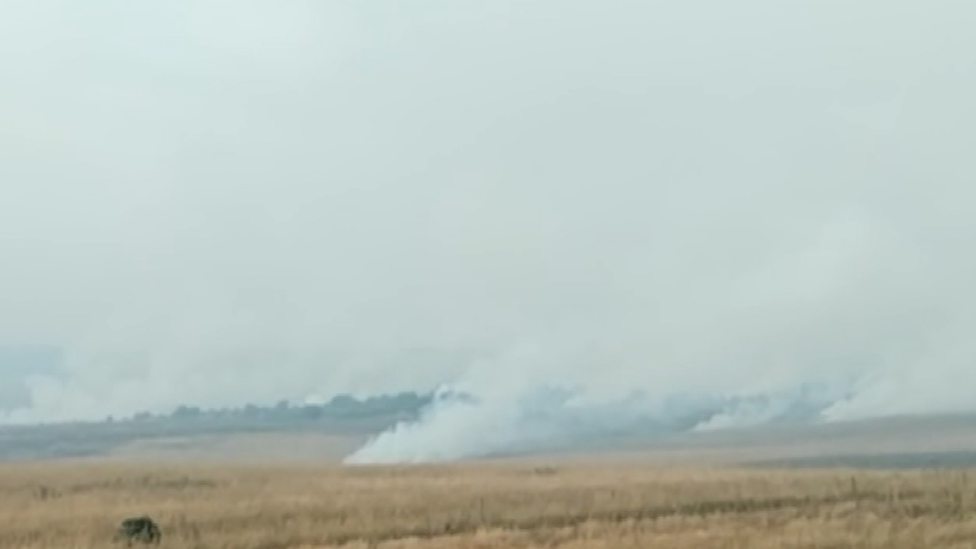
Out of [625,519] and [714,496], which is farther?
[714,496]

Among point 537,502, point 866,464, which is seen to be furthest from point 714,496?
point 866,464

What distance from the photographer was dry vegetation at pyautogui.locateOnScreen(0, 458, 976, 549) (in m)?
26.6

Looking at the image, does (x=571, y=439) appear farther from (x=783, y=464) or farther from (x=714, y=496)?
(x=714, y=496)

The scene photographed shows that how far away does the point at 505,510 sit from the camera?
A: 116 ft

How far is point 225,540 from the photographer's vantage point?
1166 inches

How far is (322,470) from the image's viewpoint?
198 ft

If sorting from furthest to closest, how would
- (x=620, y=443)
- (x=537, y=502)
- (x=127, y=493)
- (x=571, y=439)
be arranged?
(x=571, y=439)
(x=620, y=443)
(x=127, y=493)
(x=537, y=502)

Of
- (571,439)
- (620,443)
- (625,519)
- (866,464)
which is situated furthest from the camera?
(571,439)

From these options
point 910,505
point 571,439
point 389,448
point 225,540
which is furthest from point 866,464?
point 571,439

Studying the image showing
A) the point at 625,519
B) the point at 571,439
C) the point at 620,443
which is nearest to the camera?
the point at 625,519

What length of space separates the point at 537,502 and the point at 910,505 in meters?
9.35

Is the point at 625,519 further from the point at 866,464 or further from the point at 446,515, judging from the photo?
the point at 866,464

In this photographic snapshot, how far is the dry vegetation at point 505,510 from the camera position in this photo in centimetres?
2659

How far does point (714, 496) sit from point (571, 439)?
101m
